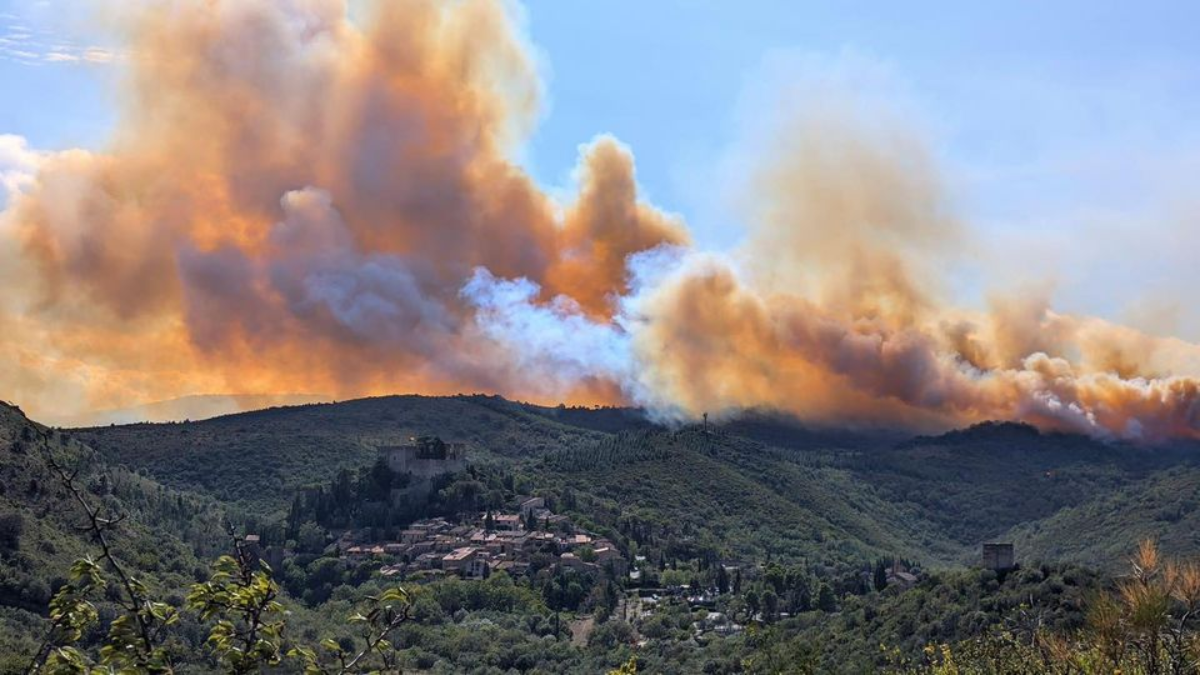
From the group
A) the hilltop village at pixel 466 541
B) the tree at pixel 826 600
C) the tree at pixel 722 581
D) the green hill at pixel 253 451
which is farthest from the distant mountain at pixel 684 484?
the tree at pixel 826 600

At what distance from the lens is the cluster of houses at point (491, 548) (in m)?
122

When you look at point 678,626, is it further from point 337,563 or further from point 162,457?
point 162,457

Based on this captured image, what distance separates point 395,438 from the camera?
188000 millimetres

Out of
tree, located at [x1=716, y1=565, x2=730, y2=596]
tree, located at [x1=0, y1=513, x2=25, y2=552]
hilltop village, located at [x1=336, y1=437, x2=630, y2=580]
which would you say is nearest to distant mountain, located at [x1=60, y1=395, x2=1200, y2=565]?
hilltop village, located at [x1=336, y1=437, x2=630, y2=580]

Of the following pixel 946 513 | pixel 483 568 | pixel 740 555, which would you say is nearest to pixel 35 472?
pixel 483 568

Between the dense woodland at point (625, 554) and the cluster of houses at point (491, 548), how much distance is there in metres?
2.69

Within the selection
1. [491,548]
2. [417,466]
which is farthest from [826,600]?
[417,466]

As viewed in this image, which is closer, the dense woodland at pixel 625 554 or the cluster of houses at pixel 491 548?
the dense woodland at pixel 625 554

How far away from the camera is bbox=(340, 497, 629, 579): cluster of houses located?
122500 millimetres

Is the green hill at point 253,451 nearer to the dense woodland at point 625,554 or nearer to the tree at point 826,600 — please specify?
the dense woodland at point 625,554

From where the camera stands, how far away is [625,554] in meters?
134

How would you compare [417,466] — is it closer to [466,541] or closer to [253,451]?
[466,541]

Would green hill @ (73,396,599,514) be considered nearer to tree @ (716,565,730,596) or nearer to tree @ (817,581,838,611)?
tree @ (716,565,730,596)

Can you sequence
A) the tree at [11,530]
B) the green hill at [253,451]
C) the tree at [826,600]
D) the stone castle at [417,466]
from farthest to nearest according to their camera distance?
the green hill at [253,451] → the stone castle at [417,466] → the tree at [826,600] → the tree at [11,530]
